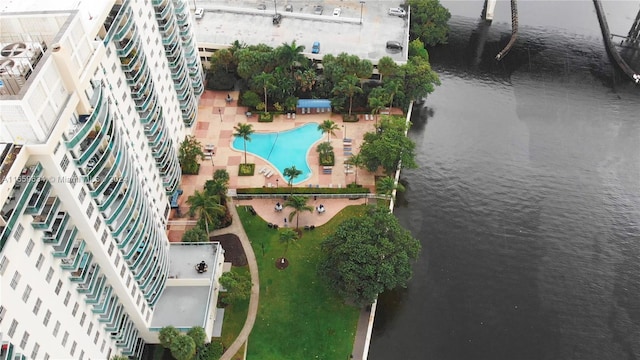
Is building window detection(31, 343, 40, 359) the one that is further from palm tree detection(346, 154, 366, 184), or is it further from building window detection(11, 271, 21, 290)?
palm tree detection(346, 154, 366, 184)

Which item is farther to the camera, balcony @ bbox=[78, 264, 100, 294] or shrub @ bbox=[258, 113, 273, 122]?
shrub @ bbox=[258, 113, 273, 122]

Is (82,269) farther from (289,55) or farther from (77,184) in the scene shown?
(289,55)

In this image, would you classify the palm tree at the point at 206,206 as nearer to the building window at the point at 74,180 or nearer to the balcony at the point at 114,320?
the balcony at the point at 114,320

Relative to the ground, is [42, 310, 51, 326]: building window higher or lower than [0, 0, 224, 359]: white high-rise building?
lower

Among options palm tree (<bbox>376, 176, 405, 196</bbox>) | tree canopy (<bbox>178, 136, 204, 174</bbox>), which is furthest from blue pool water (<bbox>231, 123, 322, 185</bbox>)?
palm tree (<bbox>376, 176, 405, 196</bbox>)

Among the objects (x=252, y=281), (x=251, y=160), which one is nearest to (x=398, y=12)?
(x=251, y=160)

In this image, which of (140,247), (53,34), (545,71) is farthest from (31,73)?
(545,71)

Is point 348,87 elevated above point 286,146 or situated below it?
above

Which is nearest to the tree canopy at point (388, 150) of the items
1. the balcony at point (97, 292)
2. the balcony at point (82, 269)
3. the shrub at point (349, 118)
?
the shrub at point (349, 118)
